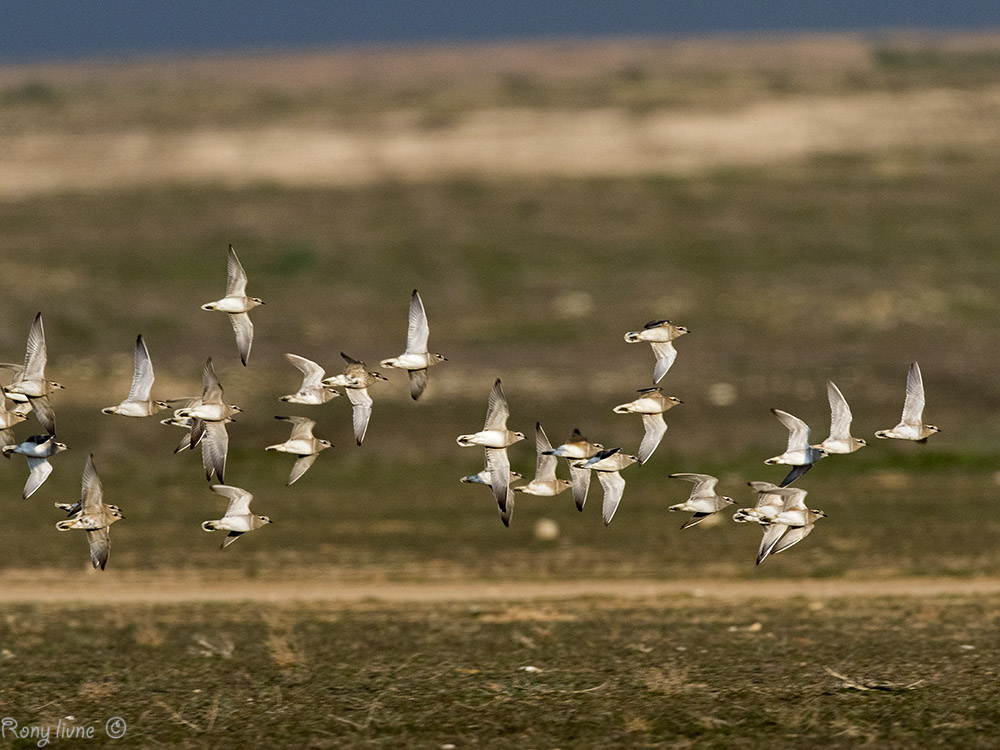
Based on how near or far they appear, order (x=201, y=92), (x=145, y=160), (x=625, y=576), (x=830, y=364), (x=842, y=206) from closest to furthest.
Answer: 1. (x=625, y=576)
2. (x=830, y=364)
3. (x=842, y=206)
4. (x=145, y=160)
5. (x=201, y=92)

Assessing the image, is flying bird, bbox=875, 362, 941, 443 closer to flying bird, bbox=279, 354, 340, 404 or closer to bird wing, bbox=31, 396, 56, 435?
flying bird, bbox=279, 354, 340, 404

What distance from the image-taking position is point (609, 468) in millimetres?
15633

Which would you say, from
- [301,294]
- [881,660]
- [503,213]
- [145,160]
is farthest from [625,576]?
[145,160]

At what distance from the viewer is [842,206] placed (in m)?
72.4

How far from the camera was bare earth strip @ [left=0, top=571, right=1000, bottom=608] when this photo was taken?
84.4ft

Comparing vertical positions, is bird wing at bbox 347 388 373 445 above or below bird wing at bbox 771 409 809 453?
above

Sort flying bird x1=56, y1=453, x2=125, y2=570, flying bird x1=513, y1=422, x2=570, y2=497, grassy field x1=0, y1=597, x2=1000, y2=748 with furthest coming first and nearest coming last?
grassy field x1=0, y1=597, x2=1000, y2=748
flying bird x1=513, y1=422, x2=570, y2=497
flying bird x1=56, y1=453, x2=125, y2=570

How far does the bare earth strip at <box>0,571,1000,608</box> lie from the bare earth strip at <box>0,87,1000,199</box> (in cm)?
5438

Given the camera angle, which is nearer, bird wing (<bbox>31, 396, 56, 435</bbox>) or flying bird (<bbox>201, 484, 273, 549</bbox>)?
bird wing (<bbox>31, 396, 56, 435</bbox>)

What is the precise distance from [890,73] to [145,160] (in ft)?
175

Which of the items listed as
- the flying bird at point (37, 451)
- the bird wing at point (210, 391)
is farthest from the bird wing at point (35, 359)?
the bird wing at point (210, 391)

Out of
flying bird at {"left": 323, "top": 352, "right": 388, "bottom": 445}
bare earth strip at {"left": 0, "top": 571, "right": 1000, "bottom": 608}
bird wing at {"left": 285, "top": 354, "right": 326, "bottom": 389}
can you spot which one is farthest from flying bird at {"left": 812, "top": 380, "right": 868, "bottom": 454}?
bare earth strip at {"left": 0, "top": 571, "right": 1000, "bottom": 608}

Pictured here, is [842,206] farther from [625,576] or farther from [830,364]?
[625,576]

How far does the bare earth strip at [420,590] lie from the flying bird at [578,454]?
9.60 m
